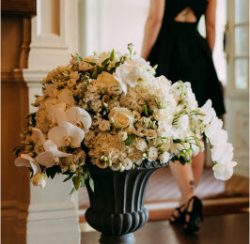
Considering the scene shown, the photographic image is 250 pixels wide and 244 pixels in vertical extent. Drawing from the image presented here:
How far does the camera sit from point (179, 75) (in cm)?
316

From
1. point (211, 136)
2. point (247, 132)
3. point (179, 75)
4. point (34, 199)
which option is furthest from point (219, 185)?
point (211, 136)

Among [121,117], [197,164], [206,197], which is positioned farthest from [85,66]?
[206,197]

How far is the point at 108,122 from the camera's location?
1.48 meters

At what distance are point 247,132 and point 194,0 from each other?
1.61 m

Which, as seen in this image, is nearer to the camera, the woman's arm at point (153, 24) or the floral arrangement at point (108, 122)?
the floral arrangement at point (108, 122)

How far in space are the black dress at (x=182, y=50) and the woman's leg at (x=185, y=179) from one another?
0.39 m

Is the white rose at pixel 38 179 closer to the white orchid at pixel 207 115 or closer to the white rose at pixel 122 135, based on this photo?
the white rose at pixel 122 135

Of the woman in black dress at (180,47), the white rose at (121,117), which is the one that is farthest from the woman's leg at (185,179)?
the white rose at (121,117)

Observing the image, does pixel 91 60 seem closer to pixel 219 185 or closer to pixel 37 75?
pixel 37 75

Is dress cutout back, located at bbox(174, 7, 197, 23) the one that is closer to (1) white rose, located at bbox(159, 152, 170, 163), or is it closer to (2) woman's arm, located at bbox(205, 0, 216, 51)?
(2) woman's arm, located at bbox(205, 0, 216, 51)

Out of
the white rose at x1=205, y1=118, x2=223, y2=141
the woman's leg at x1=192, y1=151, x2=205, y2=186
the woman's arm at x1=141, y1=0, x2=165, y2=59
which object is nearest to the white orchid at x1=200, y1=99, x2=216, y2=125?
the white rose at x1=205, y1=118, x2=223, y2=141

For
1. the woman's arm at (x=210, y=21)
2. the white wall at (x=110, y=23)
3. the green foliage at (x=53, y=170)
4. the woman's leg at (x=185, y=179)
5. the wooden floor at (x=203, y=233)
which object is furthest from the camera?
the white wall at (x=110, y=23)

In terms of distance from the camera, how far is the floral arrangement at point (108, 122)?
1.47 metres

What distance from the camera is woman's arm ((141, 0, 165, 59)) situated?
3068 mm
